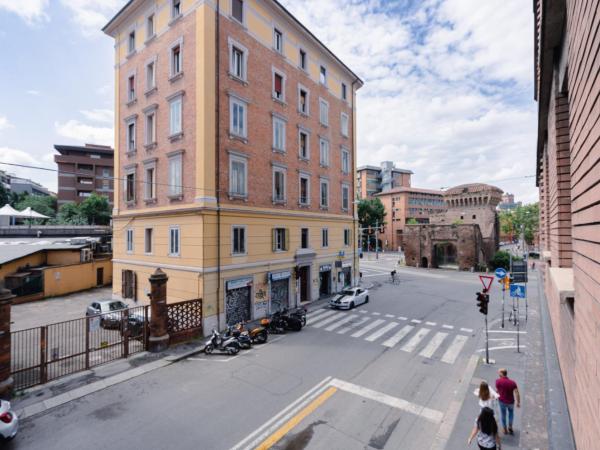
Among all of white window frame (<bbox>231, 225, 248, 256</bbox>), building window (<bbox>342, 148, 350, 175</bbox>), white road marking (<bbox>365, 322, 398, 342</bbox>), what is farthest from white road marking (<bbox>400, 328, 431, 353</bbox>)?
building window (<bbox>342, 148, 350, 175</bbox>)

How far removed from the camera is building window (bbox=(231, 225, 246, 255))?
16438 millimetres

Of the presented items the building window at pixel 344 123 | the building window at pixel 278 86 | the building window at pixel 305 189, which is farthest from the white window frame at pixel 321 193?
the building window at pixel 278 86

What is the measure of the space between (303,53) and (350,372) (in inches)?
843

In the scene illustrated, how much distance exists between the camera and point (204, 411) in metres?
8.48

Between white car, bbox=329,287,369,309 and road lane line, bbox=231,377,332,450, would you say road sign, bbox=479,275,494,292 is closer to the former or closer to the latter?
road lane line, bbox=231,377,332,450

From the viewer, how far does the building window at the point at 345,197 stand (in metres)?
26.7

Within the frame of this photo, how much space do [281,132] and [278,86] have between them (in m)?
3.07

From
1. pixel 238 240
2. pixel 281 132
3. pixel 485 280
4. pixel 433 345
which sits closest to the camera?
pixel 485 280

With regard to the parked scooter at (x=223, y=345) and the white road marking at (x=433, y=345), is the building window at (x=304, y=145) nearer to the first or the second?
the parked scooter at (x=223, y=345)

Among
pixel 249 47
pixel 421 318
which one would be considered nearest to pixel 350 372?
pixel 421 318

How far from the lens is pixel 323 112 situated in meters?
24.5

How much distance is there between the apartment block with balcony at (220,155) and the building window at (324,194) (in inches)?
6.4

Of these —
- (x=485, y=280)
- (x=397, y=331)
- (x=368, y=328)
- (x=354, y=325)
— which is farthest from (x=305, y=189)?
(x=485, y=280)

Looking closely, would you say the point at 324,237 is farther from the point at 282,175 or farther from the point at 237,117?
the point at 237,117
